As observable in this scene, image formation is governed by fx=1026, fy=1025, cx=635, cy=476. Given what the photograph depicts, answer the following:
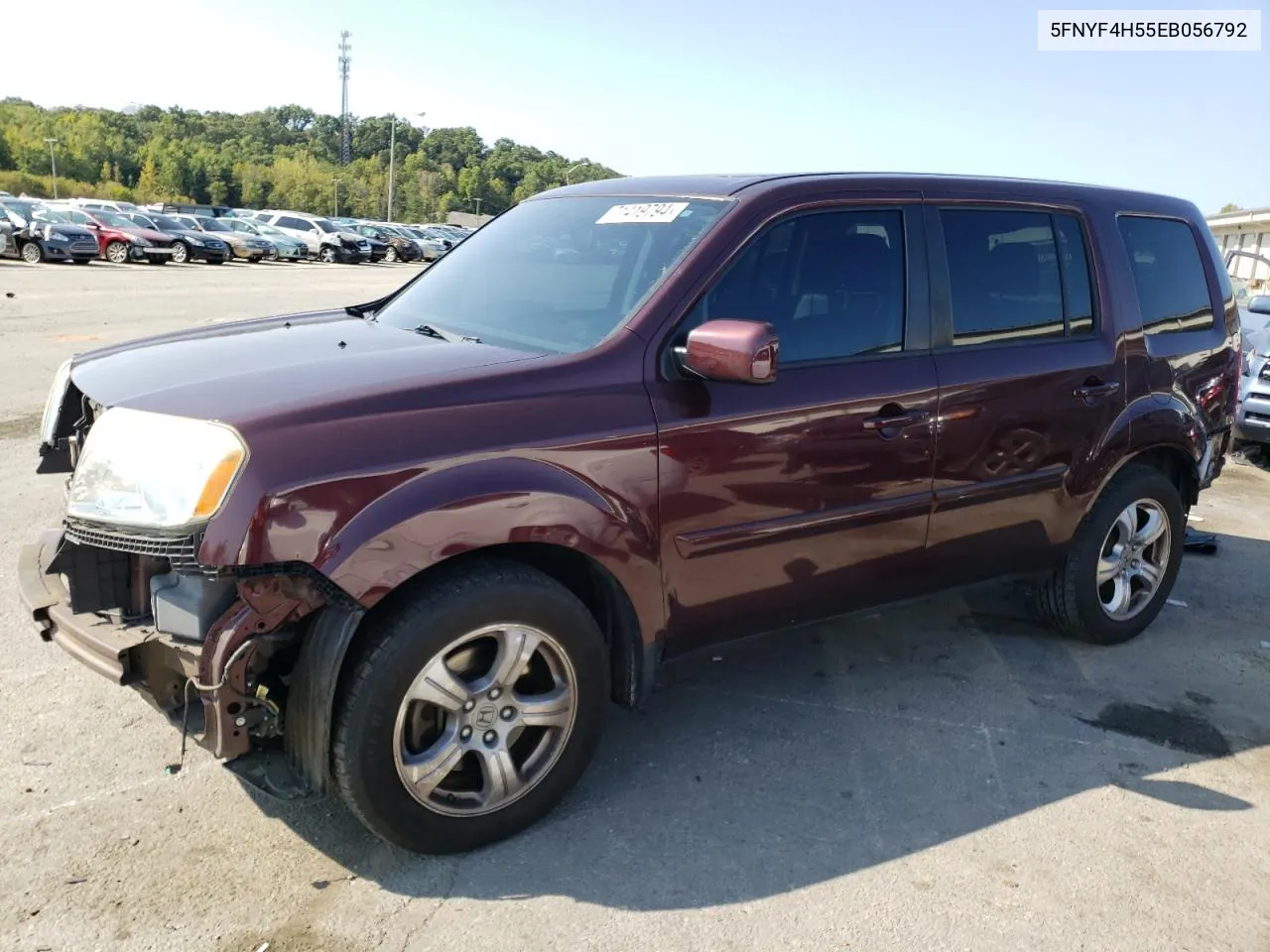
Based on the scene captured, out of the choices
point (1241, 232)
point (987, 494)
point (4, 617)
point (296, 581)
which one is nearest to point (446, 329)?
point (296, 581)

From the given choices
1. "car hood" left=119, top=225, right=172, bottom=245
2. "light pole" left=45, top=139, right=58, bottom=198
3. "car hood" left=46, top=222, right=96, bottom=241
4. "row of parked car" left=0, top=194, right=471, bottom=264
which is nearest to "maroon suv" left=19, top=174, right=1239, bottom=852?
"car hood" left=46, top=222, right=96, bottom=241

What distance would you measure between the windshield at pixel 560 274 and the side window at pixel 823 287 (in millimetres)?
200

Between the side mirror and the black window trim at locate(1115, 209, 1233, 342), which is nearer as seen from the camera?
the side mirror

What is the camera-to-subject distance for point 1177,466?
15.9 ft

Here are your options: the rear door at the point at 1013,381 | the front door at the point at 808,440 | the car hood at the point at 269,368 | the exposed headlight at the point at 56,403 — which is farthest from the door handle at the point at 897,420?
the exposed headlight at the point at 56,403

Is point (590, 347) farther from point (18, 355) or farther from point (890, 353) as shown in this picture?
point (18, 355)

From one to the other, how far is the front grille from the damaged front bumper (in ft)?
0.19

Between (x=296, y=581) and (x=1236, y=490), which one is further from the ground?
(x=296, y=581)

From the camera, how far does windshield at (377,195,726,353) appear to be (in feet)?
10.7

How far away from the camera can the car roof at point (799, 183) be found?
3520 millimetres

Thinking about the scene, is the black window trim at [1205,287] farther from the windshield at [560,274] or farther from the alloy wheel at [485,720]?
the alloy wheel at [485,720]

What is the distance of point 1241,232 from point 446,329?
48.0 metres

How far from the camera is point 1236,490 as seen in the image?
8.30m

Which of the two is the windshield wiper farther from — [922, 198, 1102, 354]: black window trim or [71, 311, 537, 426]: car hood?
[922, 198, 1102, 354]: black window trim
